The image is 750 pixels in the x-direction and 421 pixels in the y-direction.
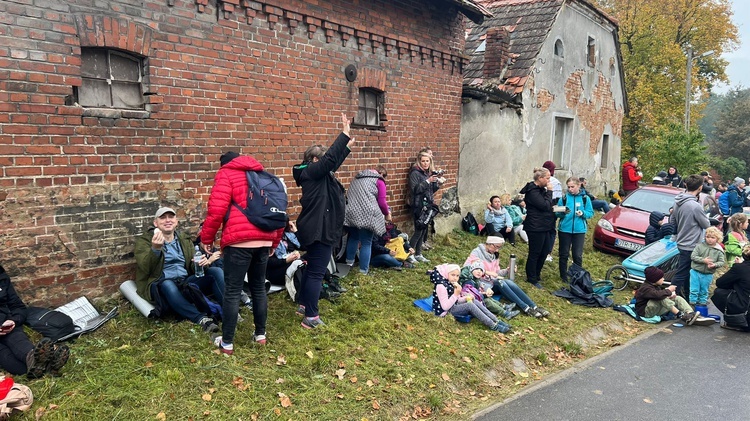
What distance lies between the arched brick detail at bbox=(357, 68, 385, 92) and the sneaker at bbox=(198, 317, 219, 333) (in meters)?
4.69

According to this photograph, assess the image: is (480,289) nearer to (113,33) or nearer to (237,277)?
(237,277)

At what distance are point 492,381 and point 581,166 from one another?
13.5 meters

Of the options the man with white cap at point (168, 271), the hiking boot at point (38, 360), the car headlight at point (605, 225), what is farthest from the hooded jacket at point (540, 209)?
the hiking boot at point (38, 360)

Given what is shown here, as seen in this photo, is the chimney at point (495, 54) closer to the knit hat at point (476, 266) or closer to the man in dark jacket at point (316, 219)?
the knit hat at point (476, 266)

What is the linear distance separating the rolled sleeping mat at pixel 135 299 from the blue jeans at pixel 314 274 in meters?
1.62

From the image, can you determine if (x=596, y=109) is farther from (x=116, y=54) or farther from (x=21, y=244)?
(x=21, y=244)

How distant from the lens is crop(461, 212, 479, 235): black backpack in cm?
1130

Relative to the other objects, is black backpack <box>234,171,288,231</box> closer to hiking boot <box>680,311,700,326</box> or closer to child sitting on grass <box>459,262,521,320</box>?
child sitting on grass <box>459,262,521,320</box>

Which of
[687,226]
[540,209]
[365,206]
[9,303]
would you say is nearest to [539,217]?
[540,209]

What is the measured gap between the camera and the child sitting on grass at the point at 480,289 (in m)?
7.03

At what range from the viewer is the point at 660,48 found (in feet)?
94.4

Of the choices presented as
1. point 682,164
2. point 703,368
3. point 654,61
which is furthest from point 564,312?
point 654,61

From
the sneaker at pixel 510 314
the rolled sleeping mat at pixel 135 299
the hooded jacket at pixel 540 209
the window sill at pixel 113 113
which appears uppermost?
the window sill at pixel 113 113

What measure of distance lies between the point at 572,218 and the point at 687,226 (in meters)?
1.73
